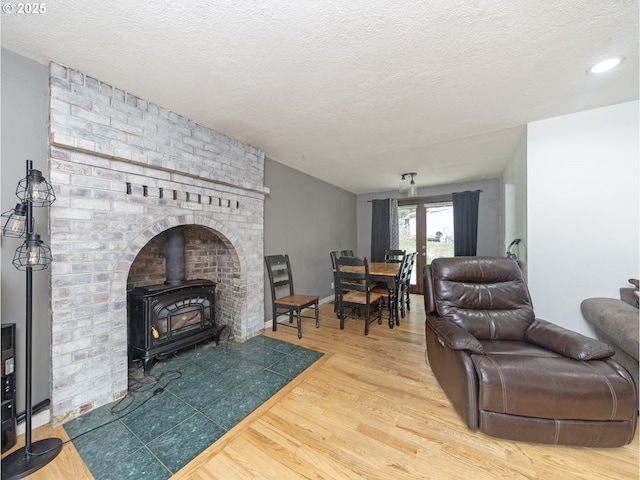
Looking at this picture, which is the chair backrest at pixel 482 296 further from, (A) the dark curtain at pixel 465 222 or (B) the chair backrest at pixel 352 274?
(A) the dark curtain at pixel 465 222

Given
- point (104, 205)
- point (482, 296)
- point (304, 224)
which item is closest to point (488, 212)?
point (482, 296)

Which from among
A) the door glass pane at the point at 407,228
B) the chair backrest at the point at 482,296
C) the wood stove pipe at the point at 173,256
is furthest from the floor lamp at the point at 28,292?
the door glass pane at the point at 407,228

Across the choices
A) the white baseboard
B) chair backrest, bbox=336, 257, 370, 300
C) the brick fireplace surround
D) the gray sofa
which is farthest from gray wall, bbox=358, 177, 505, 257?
the white baseboard

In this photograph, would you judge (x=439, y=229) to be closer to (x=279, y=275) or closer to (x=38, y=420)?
(x=279, y=275)

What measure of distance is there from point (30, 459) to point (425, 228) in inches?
226

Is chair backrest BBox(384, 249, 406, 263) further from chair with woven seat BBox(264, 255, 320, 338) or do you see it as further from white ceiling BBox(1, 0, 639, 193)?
white ceiling BBox(1, 0, 639, 193)

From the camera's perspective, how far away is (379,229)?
5578mm

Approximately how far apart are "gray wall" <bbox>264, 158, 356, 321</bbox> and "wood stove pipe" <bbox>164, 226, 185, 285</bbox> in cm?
107

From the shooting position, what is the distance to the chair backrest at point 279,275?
10.5ft

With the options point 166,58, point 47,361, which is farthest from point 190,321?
point 166,58

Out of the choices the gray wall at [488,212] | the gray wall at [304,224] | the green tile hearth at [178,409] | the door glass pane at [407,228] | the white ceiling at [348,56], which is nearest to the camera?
the white ceiling at [348,56]

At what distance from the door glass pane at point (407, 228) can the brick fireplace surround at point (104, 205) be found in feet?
13.8

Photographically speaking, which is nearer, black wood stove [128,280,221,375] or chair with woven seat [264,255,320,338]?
black wood stove [128,280,221,375]

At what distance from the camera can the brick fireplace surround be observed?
1.58 meters
